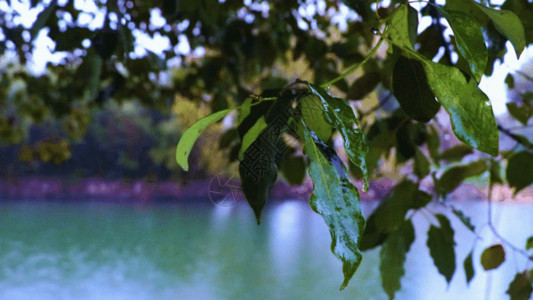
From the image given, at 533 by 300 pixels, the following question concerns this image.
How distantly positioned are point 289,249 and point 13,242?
9.00 feet

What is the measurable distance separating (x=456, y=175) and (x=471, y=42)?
40 cm

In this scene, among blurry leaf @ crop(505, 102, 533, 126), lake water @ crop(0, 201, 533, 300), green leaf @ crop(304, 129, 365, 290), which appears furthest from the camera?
lake water @ crop(0, 201, 533, 300)

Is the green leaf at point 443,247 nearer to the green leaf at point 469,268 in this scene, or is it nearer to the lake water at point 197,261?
the green leaf at point 469,268

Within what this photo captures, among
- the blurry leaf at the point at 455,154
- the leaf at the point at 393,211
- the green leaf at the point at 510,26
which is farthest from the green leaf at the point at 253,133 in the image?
the blurry leaf at the point at 455,154

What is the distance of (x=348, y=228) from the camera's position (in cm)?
16

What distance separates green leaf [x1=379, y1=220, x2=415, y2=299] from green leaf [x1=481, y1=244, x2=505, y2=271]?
7 cm

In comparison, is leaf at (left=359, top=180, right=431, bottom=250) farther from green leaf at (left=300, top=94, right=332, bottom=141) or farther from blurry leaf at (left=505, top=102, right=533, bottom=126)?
green leaf at (left=300, top=94, right=332, bottom=141)

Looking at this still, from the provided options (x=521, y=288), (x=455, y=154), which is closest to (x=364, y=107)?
(x=455, y=154)

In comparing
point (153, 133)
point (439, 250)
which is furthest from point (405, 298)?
point (153, 133)

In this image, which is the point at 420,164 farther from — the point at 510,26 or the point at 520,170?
the point at 510,26

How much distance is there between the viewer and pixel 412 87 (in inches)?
8.4

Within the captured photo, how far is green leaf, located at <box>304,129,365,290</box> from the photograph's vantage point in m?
0.16

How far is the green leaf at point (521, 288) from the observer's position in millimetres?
560

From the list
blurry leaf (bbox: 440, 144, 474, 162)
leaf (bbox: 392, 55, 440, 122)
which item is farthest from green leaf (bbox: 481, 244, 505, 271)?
leaf (bbox: 392, 55, 440, 122)
